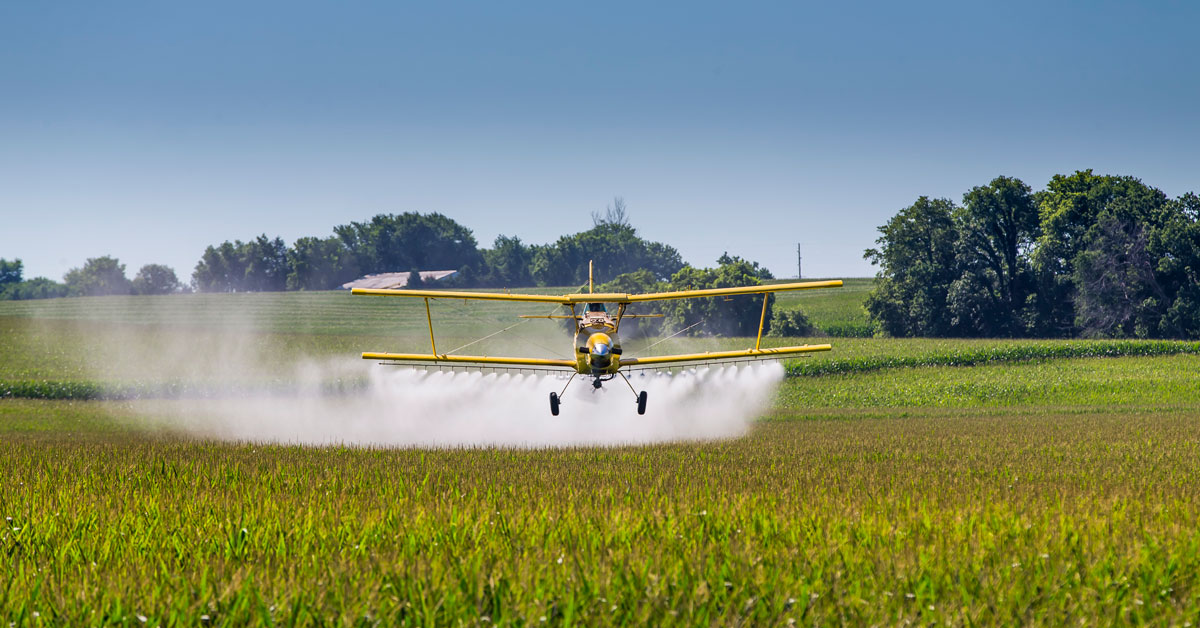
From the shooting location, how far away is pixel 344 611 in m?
6.43

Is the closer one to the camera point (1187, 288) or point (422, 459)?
point (422, 459)

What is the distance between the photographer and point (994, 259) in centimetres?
8944

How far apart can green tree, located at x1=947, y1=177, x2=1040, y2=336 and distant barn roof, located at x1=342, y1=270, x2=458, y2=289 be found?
98.2m

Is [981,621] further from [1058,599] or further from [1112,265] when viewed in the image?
[1112,265]

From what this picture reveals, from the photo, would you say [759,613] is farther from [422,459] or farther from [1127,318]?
[1127,318]

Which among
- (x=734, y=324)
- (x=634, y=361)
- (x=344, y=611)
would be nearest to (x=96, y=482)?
(x=344, y=611)

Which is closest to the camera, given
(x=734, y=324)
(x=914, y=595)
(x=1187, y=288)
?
(x=914, y=595)

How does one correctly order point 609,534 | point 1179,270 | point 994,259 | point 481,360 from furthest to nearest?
point 994,259, point 1179,270, point 481,360, point 609,534

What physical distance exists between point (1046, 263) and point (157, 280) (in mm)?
143154

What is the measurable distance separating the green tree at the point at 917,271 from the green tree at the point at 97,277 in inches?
5726

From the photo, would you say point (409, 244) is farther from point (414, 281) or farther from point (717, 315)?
point (717, 315)

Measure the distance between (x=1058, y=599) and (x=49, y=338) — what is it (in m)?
85.3

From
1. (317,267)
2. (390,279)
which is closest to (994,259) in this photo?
(390,279)

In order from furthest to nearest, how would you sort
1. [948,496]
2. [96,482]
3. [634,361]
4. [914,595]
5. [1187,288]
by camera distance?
[1187,288] < [634,361] < [96,482] < [948,496] < [914,595]
